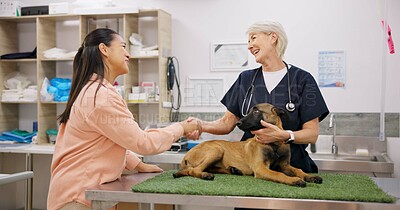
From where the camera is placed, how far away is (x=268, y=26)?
2256 mm

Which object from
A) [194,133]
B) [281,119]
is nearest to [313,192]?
[281,119]

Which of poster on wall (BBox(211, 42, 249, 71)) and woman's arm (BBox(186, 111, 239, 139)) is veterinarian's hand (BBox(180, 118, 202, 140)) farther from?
poster on wall (BBox(211, 42, 249, 71))

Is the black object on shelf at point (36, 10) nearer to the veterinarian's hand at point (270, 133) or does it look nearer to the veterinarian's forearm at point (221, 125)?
the veterinarian's forearm at point (221, 125)

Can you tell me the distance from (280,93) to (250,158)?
1.26 ft

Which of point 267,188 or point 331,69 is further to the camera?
point 331,69

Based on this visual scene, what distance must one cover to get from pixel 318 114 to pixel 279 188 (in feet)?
1.87

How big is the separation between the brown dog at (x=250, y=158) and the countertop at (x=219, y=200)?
0.24m

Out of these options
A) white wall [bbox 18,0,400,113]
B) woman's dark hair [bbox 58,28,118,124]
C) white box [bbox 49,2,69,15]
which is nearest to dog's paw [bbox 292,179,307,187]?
woman's dark hair [bbox 58,28,118,124]

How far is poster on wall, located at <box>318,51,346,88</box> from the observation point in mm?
4074

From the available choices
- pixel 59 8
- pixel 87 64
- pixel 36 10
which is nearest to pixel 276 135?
pixel 87 64

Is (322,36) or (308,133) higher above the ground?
(322,36)

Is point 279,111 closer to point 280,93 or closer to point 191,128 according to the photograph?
point 280,93

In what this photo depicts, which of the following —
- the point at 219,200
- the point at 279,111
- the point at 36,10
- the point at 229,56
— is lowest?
the point at 219,200

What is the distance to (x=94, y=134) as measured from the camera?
1.89m
